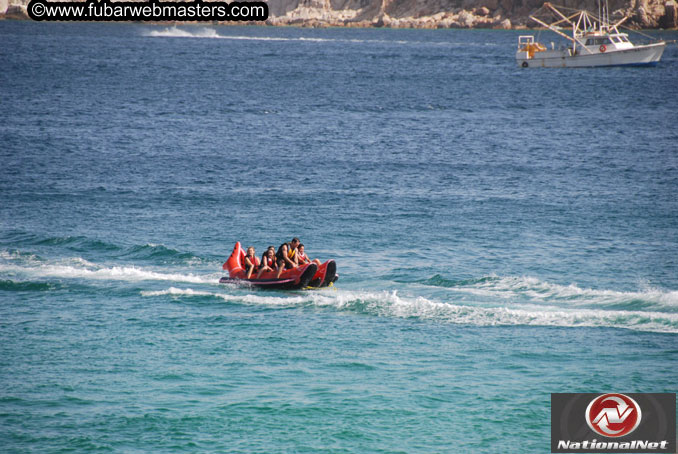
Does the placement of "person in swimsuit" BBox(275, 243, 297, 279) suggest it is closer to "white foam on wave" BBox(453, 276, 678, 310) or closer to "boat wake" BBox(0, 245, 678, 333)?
"boat wake" BBox(0, 245, 678, 333)

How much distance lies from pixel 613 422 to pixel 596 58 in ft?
321

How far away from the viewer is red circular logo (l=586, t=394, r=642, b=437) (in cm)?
1453

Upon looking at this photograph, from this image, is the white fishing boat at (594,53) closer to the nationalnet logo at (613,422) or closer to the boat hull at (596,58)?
the boat hull at (596,58)

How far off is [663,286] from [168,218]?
18.8 meters

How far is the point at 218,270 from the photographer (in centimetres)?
2573

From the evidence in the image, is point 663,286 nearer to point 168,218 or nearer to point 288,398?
point 288,398

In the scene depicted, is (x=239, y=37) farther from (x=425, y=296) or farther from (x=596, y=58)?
(x=425, y=296)

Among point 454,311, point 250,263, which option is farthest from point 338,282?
point 454,311

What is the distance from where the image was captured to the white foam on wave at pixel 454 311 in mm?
20406

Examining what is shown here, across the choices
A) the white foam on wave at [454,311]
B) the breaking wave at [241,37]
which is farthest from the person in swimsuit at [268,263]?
the breaking wave at [241,37]

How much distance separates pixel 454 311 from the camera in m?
21.3

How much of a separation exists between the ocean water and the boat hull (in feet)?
147

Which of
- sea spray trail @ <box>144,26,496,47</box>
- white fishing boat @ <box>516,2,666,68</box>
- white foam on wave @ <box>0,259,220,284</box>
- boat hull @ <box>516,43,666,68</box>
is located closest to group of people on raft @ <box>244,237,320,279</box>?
white foam on wave @ <box>0,259,220,284</box>

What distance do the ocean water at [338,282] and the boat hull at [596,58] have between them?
147 feet
